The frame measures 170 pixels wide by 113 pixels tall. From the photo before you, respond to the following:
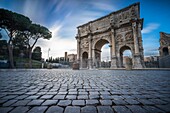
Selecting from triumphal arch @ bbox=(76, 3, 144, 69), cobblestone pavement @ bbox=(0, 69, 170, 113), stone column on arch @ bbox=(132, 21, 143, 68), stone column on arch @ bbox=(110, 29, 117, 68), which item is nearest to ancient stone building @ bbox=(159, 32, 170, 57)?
triumphal arch @ bbox=(76, 3, 144, 69)

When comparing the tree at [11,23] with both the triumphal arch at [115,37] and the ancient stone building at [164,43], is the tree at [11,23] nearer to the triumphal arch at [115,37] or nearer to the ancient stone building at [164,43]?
the triumphal arch at [115,37]


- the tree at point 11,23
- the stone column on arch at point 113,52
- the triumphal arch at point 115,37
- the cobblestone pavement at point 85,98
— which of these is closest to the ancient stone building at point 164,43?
the triumphal arch at point 115,37

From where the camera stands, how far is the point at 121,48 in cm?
2130

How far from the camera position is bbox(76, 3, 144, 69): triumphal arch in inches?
730

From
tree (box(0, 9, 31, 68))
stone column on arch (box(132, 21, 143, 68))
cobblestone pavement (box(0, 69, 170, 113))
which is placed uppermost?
tree (box(0, 9, 31, 68))

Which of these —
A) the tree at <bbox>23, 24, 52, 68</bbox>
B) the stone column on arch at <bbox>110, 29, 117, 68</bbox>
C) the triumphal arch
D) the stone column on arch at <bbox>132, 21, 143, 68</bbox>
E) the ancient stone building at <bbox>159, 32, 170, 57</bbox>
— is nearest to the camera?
the stone column on arch at <bbox>132, 21, 143, 68</bbox>

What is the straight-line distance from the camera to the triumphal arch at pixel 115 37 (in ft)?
60.8

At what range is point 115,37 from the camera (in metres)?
21.6

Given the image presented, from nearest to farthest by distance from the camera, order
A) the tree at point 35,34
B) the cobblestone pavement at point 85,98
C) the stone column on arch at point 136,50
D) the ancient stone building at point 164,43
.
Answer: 1. the cobblestone pavement at point 85,98
2. the stone column on arch at point 136,50
3. the tree at point 35,34
4. the ancient stone building at point 164,43

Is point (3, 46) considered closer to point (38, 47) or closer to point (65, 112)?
point (38, 47)

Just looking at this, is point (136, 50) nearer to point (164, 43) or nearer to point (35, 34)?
point (164, 43)

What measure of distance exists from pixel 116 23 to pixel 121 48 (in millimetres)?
6063

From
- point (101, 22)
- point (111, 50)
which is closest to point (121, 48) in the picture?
point (111, 50)

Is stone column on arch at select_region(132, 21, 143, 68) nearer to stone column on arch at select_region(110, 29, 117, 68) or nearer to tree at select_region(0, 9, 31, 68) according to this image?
stone column on arch at select_region(110, 29, 117, 68)
